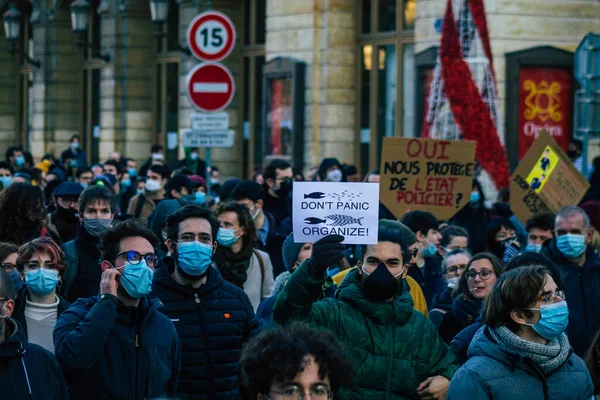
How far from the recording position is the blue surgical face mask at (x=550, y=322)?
5172mm

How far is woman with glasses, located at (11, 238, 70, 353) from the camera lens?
6.50 meters

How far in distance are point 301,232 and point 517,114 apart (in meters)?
11.6

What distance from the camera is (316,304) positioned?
559 cm

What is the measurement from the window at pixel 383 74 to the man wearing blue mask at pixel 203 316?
13442 millimetres

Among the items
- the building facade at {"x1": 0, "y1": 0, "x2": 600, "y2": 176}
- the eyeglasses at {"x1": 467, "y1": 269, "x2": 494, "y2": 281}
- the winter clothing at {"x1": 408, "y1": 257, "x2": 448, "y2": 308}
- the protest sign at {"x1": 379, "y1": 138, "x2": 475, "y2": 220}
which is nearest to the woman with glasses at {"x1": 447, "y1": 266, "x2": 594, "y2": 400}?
the eyeglasses at {"x1": 467, "y1": 269, "x2": 494, "y2": 281}

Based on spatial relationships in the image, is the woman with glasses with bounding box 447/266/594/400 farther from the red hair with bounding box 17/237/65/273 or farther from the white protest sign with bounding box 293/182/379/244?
the red hair with bounding box 17/237/65/273

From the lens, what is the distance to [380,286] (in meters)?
5.59

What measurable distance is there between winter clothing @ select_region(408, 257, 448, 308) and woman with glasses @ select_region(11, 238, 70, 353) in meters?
2.80

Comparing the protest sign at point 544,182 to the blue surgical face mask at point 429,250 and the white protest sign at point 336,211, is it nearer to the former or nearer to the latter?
the blue surgical face mask at point 429,250

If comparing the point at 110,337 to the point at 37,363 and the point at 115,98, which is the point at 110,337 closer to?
the point at 37,363

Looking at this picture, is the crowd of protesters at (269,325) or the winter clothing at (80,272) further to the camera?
the winter clothing at (80,272)

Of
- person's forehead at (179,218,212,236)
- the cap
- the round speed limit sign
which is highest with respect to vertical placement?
the round speed limit sign

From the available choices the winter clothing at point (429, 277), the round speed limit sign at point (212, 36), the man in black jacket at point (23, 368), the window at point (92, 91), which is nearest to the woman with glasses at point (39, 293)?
the man in black jacket at point (23, 368)

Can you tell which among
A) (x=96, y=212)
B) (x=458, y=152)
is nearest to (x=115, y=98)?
(x=458, y=152)
